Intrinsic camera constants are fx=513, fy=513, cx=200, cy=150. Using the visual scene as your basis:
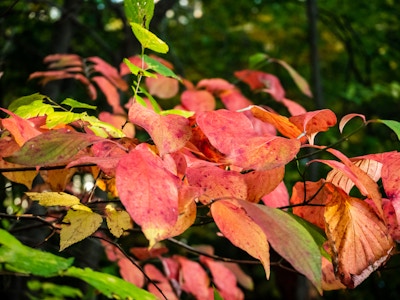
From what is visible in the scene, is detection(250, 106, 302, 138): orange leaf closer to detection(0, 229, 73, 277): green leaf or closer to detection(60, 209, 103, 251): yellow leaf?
detection(60, 209, 103, 251): yellow leaf

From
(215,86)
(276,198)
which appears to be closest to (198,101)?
(215,86)

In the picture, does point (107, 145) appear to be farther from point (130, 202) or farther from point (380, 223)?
point (380, 223)

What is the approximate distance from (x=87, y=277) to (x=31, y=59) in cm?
270

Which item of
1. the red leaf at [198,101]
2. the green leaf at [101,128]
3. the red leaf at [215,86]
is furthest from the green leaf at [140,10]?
the red leaf at [215,86]

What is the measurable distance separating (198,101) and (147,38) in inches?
26.0

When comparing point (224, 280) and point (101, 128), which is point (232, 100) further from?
point (101, 128)

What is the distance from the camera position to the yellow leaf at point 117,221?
0.59 m

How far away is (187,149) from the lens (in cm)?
58

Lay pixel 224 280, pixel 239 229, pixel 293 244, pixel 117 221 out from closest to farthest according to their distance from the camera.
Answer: pixel 293 244, pixel 239 229, pixel 117 221, pixel 224 280

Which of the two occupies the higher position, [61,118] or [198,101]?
[61,118]

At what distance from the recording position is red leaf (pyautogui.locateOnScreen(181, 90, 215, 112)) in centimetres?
119

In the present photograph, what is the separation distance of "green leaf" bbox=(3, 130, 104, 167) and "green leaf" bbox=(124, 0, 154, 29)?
158 mm

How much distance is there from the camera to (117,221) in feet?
1.97

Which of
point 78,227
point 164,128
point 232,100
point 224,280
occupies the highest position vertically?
point 164,128
